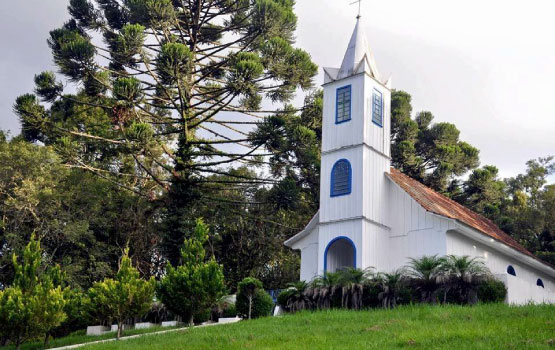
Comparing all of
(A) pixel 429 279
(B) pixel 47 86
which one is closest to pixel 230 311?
(A) pixel 429 279

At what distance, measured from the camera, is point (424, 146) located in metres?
39.8

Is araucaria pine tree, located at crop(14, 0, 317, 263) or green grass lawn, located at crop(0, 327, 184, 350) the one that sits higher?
araucaria pine tree, located at crop(14, 0, 317, 263)

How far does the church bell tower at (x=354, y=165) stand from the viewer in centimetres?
2433

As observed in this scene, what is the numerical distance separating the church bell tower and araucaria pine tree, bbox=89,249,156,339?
665cm

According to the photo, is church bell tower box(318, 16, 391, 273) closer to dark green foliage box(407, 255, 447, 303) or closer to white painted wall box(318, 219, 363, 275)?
white painted wall box(318, 219, 363, 275)

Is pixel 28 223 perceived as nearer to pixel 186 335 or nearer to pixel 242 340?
pixel 186 335

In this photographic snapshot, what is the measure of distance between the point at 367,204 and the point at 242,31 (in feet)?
43.5

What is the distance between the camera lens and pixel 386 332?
14781 millimetres

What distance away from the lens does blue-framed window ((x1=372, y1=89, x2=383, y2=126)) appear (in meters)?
25.7

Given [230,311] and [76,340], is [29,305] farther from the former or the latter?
[230,311]

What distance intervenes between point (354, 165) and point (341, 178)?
2.27ft

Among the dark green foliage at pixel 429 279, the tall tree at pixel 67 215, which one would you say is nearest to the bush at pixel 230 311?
the dark green foliage at pixel 429 279

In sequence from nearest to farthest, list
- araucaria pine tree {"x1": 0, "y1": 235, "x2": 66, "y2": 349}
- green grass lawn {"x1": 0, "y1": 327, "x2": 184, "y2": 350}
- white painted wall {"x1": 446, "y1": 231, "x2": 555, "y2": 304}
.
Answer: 1. araucaria pine tree {"x1": 0, "y1": 235, "x2": 66, "y2": 349}
2. green grass lawn {"x1": 0, "y1": 327, "x2": 184, "y2": 350}
3. white painted wall {"x1": 446, "y1": 231, "x2": 555, "y2": 304}

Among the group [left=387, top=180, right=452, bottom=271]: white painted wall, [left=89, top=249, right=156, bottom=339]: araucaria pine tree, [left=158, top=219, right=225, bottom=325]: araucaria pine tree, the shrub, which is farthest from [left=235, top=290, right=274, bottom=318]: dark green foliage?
[left=387, top=180, right=452, bottom=271]: white painted wall
